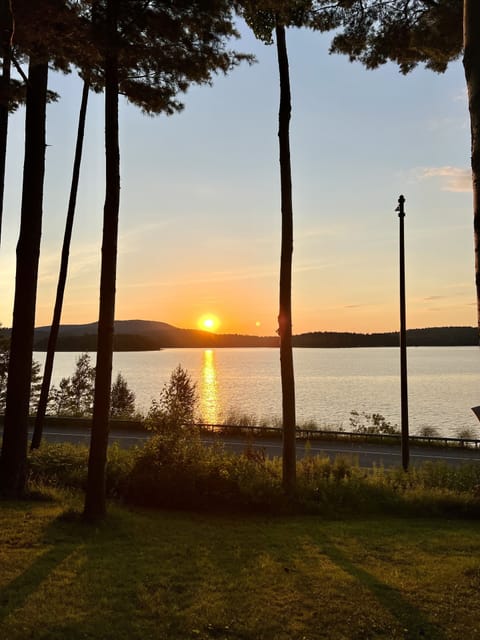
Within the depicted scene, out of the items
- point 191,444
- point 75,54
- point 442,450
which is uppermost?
point 75,54

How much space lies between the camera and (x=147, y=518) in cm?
873

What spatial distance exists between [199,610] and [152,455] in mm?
6297

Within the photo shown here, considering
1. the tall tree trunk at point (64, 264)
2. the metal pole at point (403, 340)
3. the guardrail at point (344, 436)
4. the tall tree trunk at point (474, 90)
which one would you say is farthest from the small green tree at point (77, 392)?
the tall tree trunk at point (474, 90)

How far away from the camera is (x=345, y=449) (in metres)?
22.3

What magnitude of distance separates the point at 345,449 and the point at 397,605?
17.9 metres

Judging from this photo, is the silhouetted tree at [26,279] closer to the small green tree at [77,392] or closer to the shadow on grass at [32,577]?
the shadow on grass at [32,577]

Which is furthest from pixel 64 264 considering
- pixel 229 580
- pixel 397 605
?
pixel 397 605

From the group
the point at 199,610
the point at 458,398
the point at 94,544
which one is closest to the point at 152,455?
the point at 94,544

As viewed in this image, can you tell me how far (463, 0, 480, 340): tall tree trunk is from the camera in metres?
3.19

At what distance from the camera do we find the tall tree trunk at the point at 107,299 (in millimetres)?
8359

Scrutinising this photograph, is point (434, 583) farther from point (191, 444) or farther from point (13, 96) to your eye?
point (13, 96)

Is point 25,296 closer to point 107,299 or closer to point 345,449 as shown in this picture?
Answer: point 107,299

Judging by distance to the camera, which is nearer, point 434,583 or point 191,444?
point 434,583

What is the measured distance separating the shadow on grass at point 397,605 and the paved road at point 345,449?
12.9 metres
